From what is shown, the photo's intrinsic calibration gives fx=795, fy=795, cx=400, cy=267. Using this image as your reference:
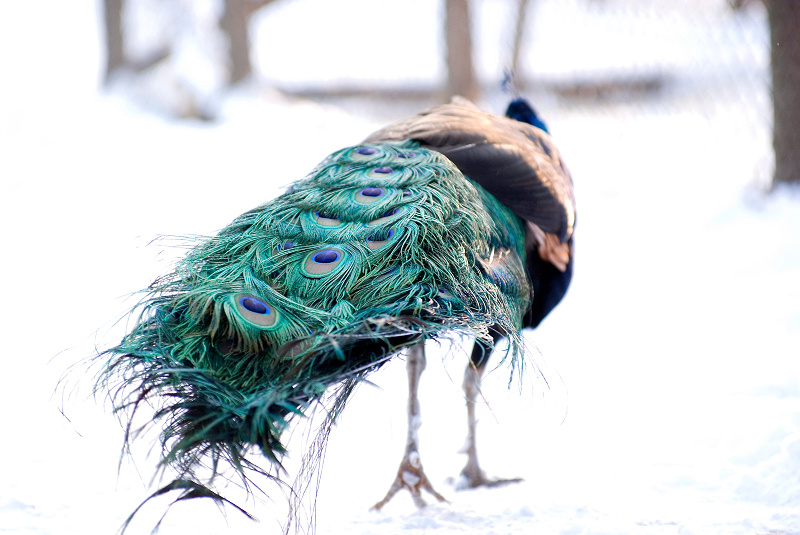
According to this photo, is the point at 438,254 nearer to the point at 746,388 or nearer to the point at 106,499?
the point at 106,499

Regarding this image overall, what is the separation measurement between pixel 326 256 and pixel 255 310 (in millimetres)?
333

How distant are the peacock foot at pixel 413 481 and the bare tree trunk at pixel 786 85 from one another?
169 inches

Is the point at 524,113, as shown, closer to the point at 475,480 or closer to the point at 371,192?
the point at 371,192

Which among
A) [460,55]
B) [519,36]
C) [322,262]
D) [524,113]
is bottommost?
[322,262]

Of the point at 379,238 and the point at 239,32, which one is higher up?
the point at 239,32

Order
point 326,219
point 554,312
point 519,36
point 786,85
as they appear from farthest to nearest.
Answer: point 519,36, point 786,85, point 554,312, point 326,219

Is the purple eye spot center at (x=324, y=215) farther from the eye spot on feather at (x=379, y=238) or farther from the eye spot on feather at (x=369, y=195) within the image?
the eye spot on feather at (x=379, y=238)

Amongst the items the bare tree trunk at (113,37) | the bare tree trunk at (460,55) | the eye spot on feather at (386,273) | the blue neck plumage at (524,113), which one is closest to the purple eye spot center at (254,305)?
the eye spot on feather at (386,273)

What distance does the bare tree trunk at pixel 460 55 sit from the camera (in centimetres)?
851

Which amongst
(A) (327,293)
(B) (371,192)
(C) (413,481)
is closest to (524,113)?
(B) (371,192)

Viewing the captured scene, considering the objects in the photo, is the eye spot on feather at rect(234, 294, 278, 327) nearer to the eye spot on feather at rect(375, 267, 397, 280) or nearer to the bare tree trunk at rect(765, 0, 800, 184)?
the eye spot on feather at rect(375, 267, 397, 280)

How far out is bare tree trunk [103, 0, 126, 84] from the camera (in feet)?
30.7

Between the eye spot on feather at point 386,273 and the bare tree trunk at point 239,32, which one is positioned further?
the bare tree trunk at point 239,32

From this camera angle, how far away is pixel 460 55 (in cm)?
857
